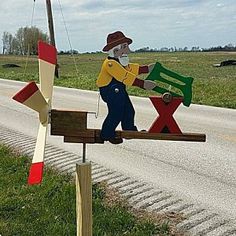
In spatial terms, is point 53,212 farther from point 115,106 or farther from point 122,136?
point 115,106

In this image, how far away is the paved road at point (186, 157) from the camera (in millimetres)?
5672

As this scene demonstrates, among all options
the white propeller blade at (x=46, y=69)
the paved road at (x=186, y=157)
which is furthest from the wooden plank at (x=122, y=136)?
the paved road at (x=186, y=157)

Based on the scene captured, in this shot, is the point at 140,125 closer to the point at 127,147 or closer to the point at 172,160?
the point at 127,147

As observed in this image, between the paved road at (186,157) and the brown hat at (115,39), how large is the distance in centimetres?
253

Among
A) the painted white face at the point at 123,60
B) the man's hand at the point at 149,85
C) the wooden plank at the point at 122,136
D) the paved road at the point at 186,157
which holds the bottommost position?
the paved road at the point at 186,157

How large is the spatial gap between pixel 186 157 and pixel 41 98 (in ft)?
15.9

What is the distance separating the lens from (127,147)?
835 centimetres

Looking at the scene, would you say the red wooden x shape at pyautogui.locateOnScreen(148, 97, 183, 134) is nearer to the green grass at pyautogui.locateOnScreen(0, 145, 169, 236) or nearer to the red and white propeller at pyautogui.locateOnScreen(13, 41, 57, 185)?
the red and white propeller at pyautogui.locateOnScreen(13, 41, 57, 185)

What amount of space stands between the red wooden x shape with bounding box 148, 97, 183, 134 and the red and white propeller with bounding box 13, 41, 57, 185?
70cm

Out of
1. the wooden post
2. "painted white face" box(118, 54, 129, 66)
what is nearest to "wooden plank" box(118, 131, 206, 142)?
the wooden post

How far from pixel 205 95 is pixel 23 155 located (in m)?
9.02

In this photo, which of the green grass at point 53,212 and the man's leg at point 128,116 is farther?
the green grass at point 53,212

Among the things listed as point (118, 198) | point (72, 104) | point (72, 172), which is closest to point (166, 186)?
point (118, 198)

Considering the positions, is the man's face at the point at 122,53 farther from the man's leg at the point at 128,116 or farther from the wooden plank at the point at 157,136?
the wooden plank at the point at 157,136
